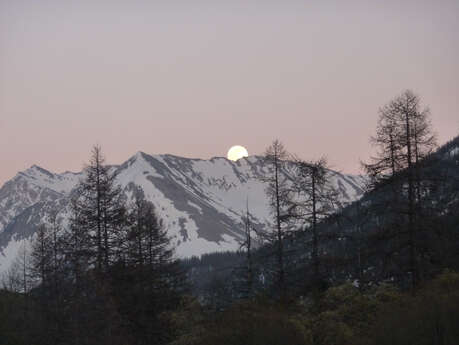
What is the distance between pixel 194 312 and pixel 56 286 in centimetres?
1239

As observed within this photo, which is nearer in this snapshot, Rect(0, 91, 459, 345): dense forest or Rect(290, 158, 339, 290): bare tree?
Rect(0, 91, 459, 345): dense forest

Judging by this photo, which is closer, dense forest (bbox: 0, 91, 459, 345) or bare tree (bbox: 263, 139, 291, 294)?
dense forest (bbox: 0, 91, 459, 345)

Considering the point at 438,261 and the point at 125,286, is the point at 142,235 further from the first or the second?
the point at 438,261

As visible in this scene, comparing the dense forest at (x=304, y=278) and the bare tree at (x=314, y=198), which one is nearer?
the dense forest at (x=304, y=278)

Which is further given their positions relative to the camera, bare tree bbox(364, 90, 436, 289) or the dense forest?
bare tree bbox(364, 90, 436, 289)

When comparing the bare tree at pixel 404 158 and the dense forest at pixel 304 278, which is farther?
the bare tree at pixel 404 158

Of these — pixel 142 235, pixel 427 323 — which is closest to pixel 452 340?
pixel 427 323

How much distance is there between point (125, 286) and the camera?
1191 inches

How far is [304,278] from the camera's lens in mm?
28031

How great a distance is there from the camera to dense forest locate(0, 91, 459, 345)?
53.2 ft

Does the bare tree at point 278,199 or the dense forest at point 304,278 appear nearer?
the dense forest at point 304,278

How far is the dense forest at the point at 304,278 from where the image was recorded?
1622 cm

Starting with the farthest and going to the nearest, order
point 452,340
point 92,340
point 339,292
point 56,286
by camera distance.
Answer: point 56,286, point 92,340, point 339,292, point 452,340

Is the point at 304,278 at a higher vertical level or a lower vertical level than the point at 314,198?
lower
